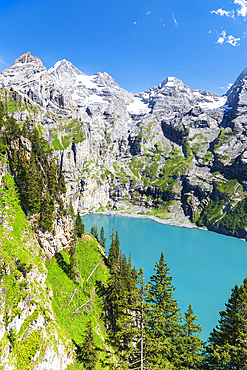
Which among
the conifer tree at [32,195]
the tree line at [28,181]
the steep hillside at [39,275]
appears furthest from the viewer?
the tree line at [28,181]

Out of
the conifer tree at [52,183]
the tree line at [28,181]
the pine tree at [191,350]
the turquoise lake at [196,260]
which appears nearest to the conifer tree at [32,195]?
the tree line at [28,181]

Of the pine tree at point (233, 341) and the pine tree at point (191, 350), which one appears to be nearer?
the pine tree at point (233, 341)

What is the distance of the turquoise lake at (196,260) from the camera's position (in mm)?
59031

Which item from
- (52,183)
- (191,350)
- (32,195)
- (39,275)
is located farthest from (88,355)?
(52,183)

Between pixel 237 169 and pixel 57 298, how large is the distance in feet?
606

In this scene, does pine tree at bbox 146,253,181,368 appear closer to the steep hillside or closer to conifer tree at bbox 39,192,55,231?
the steep hillside

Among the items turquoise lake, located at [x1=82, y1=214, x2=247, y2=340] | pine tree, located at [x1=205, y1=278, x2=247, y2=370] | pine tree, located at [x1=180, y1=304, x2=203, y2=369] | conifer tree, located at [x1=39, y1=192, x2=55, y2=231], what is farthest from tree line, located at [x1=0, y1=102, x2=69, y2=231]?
turquoise lake, located at [x1=82, y1=214, x2=247, y2=340]

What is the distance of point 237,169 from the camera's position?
169m

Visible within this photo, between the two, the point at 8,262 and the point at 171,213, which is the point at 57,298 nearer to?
the point at 8,262

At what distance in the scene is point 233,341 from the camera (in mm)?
15766

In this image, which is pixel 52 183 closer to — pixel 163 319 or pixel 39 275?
pixel 39 275

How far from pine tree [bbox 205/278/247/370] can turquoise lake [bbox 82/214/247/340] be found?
122 feet

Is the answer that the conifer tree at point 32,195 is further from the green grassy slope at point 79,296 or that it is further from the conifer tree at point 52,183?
the green grassy slope at point 79,296

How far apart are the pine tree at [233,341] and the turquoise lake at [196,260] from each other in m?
37.0
